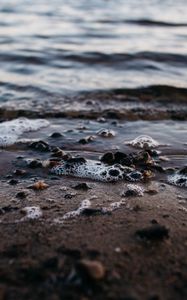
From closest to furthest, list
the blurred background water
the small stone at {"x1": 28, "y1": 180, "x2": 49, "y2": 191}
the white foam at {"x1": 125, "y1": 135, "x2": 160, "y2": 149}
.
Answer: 1. the small stone at {"x1": 28, "y1": 180, "x2": 49, "y2": 191}
2. the white foam at {"x1": 125, "y1": 135, "x2": 160, "y2": 149}
3. the blurred background water

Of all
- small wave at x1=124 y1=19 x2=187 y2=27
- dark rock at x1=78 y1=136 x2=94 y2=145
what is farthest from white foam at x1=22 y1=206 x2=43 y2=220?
small wave at x1=124 y1=19 x2=187 y2=27

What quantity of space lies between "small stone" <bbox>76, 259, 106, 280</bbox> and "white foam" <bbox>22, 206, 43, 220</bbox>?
2.29 ft

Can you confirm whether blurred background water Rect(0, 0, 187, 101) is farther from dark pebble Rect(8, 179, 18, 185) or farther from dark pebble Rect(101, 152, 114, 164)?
dark pebble Rect(8, 179, 18, 185)

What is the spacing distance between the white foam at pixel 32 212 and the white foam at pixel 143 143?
149 cm

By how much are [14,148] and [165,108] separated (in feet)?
6.70

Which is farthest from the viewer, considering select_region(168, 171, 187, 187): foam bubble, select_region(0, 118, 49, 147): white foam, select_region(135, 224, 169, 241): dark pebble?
select_region(0, 118, 49, 147): white foam

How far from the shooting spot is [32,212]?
2.71 metres


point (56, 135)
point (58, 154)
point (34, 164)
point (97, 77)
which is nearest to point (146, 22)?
point (97, 77)

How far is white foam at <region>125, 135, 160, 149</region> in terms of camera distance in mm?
4031

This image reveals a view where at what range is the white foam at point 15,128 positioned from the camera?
4.21m

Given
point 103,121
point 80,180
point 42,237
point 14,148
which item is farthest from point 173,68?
point 42,237

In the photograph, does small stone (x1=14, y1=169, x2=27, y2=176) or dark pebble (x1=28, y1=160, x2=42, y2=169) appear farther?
dark pebble (x1=28, y1=160, x2=42, y2=169)

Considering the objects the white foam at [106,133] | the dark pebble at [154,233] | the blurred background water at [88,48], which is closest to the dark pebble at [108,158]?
the white foam at [106,133]

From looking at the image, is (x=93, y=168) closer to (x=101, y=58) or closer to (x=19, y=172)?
(x=19, y=172)
